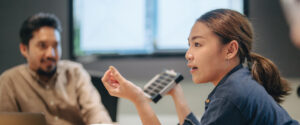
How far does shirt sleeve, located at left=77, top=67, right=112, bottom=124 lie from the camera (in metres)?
1.70

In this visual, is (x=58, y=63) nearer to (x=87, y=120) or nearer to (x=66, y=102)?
(x=66, y=102)

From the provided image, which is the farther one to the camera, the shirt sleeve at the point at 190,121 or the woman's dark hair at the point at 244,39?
the shirt sleeve at the point at 190,121

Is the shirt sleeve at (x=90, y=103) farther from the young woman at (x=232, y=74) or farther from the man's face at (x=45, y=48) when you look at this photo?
the young woman at (x=232, y=74)

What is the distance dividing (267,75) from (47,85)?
1.29m

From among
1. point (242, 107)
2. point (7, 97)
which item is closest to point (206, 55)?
point (242, 107)

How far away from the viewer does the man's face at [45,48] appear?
1.84 metres

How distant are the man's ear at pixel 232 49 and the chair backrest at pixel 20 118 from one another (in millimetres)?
583

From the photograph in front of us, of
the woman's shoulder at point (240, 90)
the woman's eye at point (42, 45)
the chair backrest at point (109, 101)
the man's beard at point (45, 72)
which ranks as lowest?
the chair backrest at point (109, 101)

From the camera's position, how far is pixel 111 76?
3.53 feet

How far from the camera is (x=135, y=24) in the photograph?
225cm

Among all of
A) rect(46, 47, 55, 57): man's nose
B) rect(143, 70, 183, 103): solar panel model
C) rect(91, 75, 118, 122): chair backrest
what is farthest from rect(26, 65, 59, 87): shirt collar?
rect(143, 70, 183, 103): solar panel model

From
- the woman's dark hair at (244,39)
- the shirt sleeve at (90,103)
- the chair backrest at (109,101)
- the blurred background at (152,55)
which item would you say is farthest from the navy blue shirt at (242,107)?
the blurred background at (152,55)

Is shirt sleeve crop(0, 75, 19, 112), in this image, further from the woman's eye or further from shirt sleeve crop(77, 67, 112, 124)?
shirt sleeve crop(77, 67, 112, 124)

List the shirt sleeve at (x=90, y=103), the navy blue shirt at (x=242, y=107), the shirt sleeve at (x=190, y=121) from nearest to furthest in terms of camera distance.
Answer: the navy blue shirt at (x=242, y=107) < the shirt sleeve at (x=190, y=121) < the shirt sleeve at (x=90, y=103)
